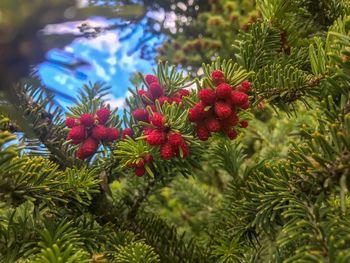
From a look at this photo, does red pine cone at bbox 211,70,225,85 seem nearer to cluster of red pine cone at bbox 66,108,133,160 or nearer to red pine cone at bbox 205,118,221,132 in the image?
red pine cone at bbox 205,118,221,132

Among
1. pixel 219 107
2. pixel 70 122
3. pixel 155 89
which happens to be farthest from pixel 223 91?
pixel 70 122

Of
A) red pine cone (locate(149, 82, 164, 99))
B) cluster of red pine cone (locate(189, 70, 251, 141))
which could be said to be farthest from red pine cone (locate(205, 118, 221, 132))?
→ red pine cone (locate(149, 82, 164, 99))

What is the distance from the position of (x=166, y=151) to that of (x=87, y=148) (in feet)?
0.43

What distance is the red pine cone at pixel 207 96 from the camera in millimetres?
493

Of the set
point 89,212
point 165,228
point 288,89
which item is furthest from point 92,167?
point 288,89

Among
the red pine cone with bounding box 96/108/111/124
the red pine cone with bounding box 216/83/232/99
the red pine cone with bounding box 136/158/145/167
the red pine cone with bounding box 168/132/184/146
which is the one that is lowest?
the red pine cone with bounding box 136/158/145/167

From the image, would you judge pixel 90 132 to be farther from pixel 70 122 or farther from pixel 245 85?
pixel 245 85

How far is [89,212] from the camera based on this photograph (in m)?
0.62

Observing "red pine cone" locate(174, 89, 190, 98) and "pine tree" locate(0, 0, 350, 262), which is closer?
"pine tree" locate(0, 0, 350, 262)

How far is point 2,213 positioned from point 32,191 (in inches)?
6.5

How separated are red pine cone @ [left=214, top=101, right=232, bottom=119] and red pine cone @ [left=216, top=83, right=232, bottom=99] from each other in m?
0.01

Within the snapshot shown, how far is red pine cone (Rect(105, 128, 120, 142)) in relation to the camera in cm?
57

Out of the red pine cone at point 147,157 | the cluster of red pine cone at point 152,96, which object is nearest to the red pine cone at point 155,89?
the cluster of red pine cone at point 152,96

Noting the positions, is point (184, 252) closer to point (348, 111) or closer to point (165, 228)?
point (165, 228)
